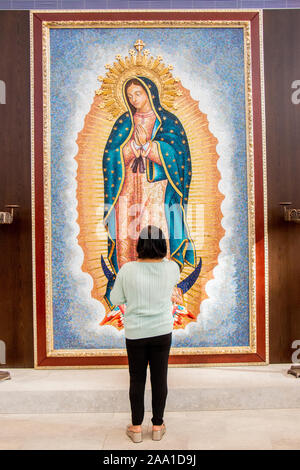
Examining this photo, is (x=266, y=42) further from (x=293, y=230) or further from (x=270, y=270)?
(x=270, y=270)

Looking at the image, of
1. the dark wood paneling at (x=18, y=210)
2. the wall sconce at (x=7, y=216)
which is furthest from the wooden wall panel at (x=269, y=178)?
the wall sconce at (x=7, y=216)

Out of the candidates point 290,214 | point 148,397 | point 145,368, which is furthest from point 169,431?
point 290,214

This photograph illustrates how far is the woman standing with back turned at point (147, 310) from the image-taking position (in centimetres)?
217

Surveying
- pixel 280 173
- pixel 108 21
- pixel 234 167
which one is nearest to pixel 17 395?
pixel 234 167

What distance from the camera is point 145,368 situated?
7.30ft

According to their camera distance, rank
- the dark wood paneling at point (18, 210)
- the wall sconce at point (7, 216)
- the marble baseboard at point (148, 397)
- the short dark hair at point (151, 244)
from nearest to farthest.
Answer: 1. the short dark hair at point (151, 244)
2. the marble baseboard at point (148, 397)
3. the wall sconce at point (7, 216)
4. the dark wood paneling at point (18, 210)

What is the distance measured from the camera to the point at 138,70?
326 centimetres

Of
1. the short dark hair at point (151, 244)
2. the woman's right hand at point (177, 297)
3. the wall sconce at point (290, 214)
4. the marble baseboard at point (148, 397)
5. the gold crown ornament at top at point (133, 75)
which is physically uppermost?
the gold crown ornament at top at point (133, 75)

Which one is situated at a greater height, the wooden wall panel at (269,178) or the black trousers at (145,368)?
the wooden wall panel at (269,178)

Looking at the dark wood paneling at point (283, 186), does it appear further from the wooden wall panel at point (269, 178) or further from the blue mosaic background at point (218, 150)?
the blue mosaic background at point (218, 150)

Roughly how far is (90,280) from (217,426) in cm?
150

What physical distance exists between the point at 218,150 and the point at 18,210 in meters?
1.79

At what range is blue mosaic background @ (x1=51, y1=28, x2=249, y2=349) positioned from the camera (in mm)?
3252

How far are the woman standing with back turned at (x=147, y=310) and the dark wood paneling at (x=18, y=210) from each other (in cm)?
136
